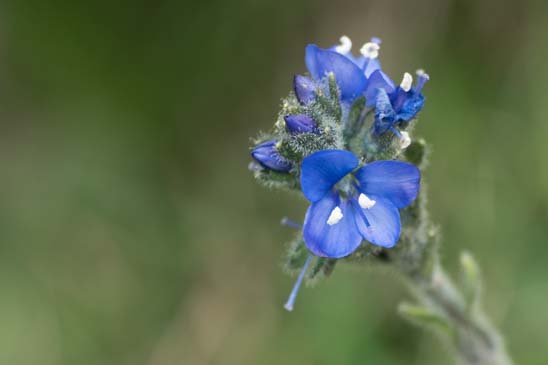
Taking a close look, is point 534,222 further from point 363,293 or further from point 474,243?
point 363,293

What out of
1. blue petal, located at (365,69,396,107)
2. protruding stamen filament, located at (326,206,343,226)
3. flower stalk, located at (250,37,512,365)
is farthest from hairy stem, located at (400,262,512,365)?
blue petal, located at (365,69,396,107)

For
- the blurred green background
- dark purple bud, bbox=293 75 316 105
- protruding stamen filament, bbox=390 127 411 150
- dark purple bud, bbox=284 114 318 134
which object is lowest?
the blurred green background

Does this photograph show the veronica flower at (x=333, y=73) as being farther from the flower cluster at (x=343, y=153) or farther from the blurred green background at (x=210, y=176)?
the blurred green background at (x=210, y=176)

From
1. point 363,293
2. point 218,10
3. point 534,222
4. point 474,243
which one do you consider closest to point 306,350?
point 363,293

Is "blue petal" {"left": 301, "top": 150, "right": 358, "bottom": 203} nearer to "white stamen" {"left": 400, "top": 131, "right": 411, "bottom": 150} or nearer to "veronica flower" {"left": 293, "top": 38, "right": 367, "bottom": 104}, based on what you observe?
"white stamen" {"left": 400, "top": 131, "right": 411, "bottom": 150}

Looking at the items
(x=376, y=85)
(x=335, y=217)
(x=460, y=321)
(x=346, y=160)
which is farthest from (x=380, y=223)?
(x=460, y=321)

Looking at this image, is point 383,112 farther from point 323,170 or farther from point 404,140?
point 323,170

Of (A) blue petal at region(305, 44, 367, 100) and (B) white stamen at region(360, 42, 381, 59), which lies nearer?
(A) blue petal at region(305, 44, 367, 100)
